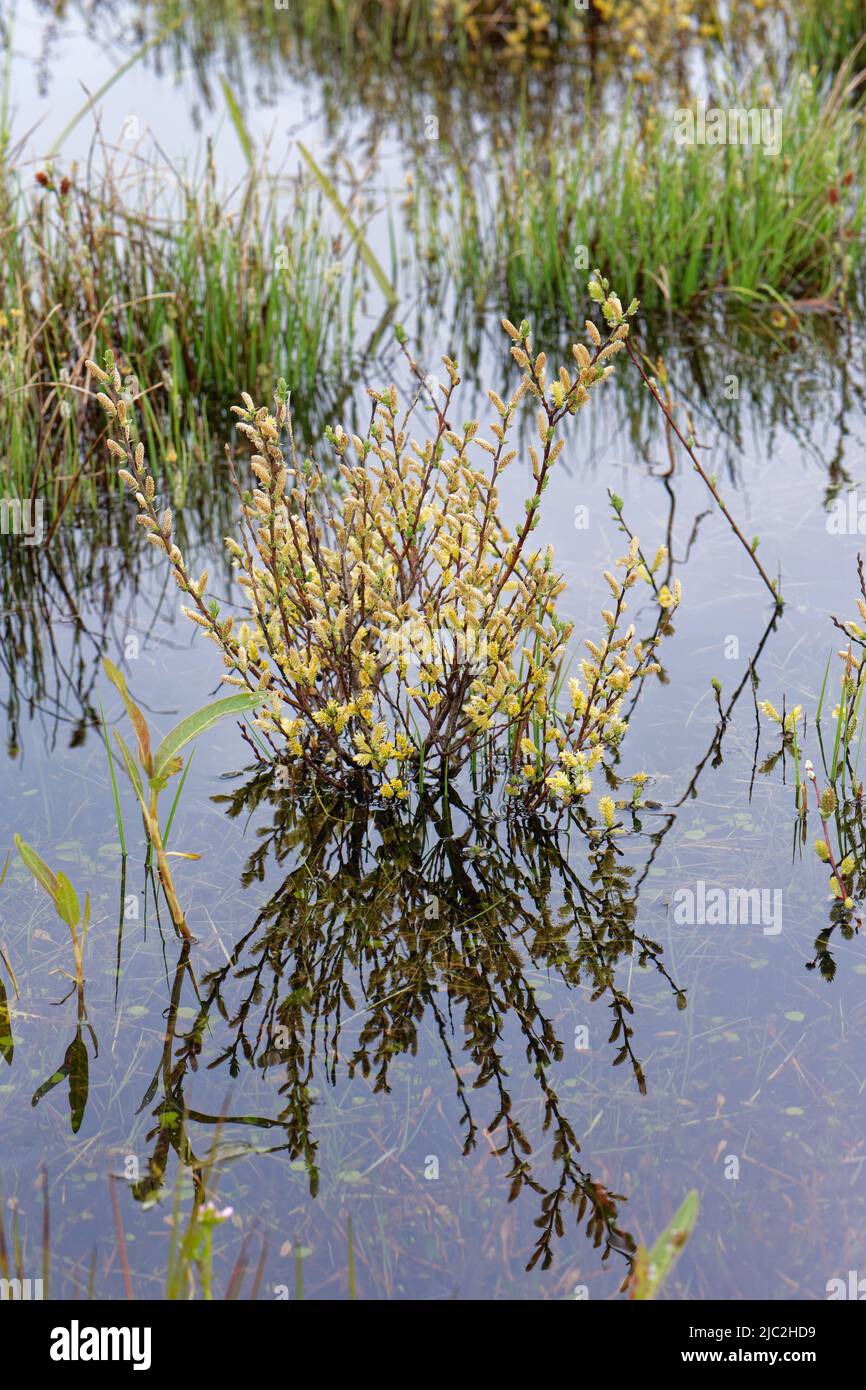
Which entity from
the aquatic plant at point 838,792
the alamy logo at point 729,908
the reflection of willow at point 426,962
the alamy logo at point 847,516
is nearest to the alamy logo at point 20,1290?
the reflection of willow at point 426,962

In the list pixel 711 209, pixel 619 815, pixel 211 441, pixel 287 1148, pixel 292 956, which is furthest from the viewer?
pixel 711 209

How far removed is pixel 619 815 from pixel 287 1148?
127 cm

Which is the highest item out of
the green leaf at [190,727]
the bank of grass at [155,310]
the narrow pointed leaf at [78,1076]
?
the bank of grass at [155,310]

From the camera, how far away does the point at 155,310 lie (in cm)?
534

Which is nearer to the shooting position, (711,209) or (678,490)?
(678,490)

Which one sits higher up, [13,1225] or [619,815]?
[619,815]

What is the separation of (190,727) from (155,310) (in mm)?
3033

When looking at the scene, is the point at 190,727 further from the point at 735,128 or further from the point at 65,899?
the point at 735,128

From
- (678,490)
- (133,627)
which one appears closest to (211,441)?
(133,627)

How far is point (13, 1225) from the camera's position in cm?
217

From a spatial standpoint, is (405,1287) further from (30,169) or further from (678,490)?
(30,169)

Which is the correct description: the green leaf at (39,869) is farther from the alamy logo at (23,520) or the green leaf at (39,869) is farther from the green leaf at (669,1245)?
the alamy logo at (23,520)
